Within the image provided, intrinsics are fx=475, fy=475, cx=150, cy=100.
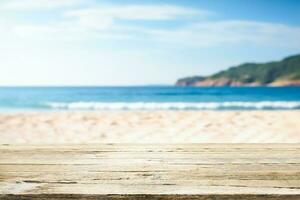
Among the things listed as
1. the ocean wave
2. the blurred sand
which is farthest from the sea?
the blurred sand

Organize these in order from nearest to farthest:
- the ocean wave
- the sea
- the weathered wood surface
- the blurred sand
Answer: the weathered wood surface, the blurred sand, the ocean wave, the sea

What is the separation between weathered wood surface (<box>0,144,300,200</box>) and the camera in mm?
1484

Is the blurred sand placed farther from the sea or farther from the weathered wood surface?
the sea

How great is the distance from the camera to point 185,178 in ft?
5.53

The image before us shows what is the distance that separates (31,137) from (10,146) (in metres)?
5.93

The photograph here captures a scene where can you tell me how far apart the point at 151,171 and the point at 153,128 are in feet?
25.3

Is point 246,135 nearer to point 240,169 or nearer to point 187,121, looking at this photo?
point 187,121

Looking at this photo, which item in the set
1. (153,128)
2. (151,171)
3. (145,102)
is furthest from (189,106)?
(151,171)

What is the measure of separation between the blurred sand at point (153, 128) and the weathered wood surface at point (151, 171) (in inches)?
189

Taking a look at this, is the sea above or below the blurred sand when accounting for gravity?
above

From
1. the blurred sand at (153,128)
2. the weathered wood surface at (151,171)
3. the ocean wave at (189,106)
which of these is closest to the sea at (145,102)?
the ocean wave at (189,106)

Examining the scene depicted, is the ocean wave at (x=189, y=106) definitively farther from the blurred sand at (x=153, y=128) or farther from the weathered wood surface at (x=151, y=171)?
the weathered wood surface at (x=151, y=171)

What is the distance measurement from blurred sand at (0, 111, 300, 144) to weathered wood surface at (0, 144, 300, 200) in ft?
15.8

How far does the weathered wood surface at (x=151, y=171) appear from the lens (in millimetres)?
1484
